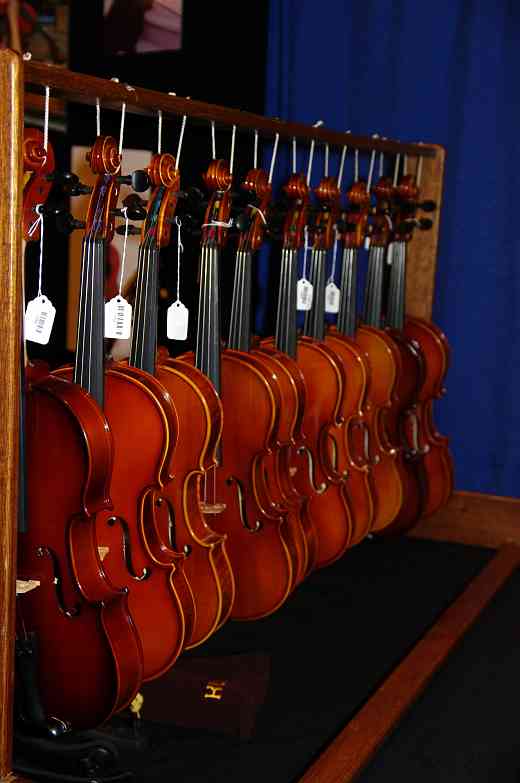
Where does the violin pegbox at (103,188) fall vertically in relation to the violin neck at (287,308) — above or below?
above

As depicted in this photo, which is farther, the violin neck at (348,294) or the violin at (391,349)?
the violin at (391,349)

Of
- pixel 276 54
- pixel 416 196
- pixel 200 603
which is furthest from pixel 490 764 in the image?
pixel 276 54

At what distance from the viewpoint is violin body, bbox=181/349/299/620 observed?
2.59m

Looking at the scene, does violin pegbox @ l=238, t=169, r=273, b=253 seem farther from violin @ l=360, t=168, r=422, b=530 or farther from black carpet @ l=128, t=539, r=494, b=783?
black carpet @ l=128, t=539, r=494, b=783

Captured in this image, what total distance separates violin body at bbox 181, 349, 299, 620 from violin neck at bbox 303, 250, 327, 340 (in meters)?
0.47

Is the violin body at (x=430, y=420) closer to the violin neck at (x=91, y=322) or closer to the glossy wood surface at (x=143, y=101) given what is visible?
the glossy wood surface at (x=143, y=101)

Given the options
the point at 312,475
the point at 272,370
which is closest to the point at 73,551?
the point at 272,370

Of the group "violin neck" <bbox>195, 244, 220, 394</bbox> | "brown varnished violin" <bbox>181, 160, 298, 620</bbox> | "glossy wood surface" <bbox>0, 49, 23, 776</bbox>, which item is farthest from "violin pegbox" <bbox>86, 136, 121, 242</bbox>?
"brown varnished violin" <bbox>181, 160, 298, 620</bbox>

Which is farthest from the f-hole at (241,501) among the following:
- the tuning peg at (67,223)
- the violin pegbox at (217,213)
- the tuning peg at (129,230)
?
the tuning peg at (67,223)

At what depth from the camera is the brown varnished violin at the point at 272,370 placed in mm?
2609

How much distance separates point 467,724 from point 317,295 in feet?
4.03

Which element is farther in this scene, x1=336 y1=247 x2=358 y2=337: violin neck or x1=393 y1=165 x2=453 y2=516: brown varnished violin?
x1=393 y1=165 x2=453 y2=516: brown varnished violin

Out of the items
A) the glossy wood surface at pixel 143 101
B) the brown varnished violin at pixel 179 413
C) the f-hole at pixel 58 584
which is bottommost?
the f-hole at pixel 58 584

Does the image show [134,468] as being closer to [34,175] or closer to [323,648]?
[34,175]
